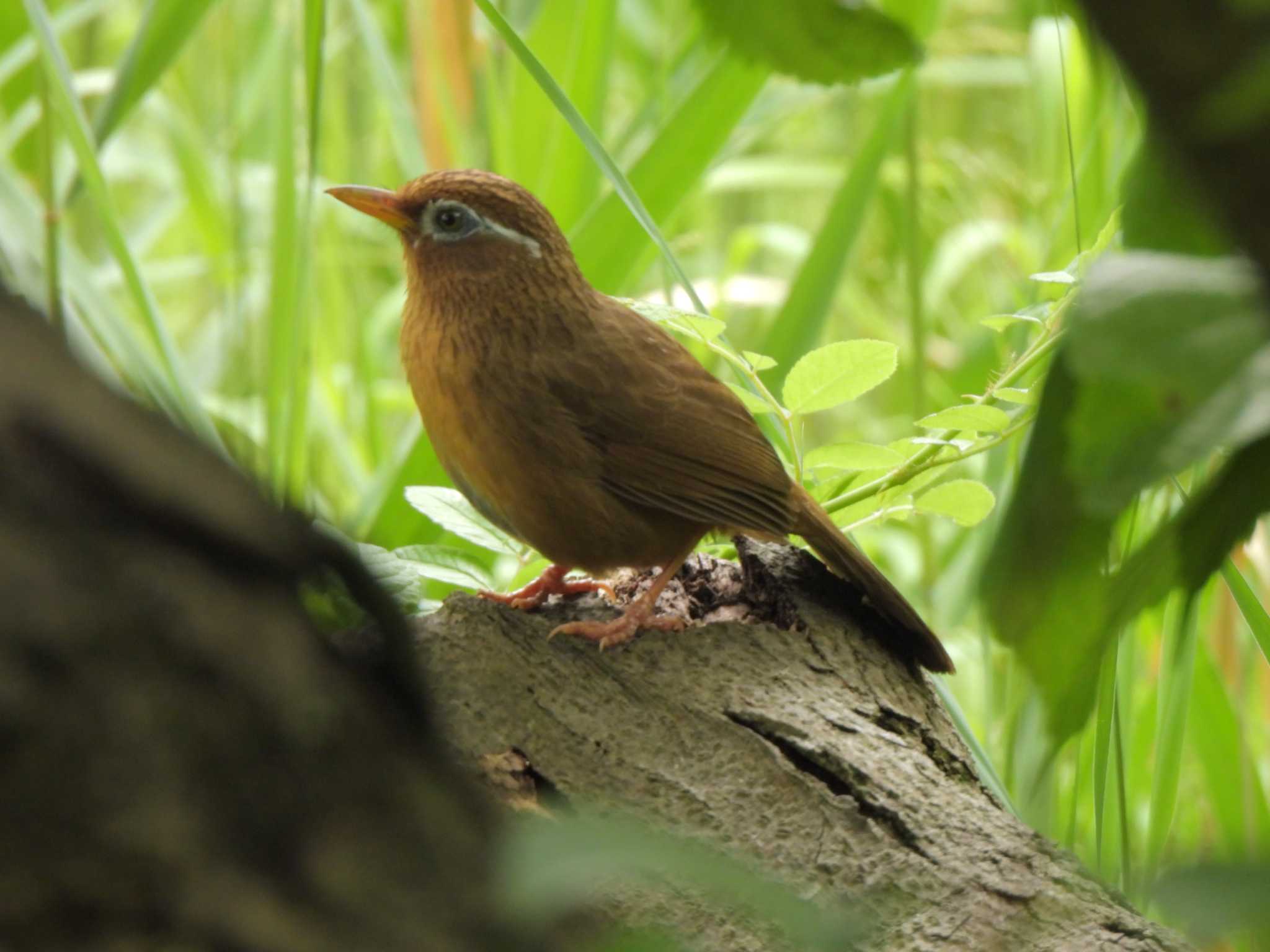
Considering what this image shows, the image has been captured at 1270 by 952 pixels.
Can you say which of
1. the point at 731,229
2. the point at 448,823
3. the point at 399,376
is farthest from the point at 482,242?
the point at 731,229

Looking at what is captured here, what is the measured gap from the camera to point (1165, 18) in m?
0.43

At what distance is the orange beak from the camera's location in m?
2.21

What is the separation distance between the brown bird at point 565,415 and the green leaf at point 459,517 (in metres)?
0.03

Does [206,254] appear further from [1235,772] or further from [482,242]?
[1235,772]

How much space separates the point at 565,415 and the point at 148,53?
39.4 inches

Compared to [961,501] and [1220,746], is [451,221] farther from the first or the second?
[1220,746]

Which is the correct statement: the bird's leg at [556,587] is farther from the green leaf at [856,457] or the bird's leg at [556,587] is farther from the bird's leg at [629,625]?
the green leaf at [856,457]

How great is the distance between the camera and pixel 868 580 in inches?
75.5

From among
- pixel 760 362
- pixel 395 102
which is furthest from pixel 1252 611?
pixel 395 102

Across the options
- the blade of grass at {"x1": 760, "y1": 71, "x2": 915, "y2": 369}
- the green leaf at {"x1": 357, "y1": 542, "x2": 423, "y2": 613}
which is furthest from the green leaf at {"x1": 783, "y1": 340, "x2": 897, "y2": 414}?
the blade of grass at {"x1": 760, "y1": 71, "x2": 915, "y2": 369}

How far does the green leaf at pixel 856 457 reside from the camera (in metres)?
1.80

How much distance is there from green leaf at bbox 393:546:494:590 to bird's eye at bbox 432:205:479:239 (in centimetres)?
55

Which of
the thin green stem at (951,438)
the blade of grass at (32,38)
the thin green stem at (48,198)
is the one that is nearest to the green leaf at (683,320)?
the thin green stem at (951,438)

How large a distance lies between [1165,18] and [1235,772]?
2.64 m
